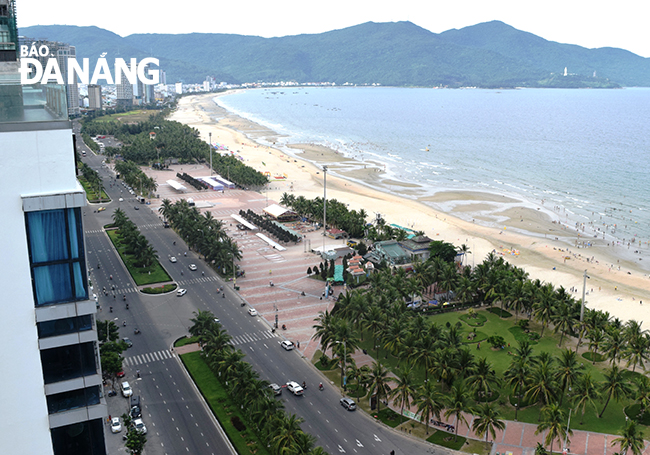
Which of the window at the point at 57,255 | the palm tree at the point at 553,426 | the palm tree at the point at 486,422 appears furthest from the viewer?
the palm tree at the point at 486,422

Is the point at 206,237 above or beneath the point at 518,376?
above

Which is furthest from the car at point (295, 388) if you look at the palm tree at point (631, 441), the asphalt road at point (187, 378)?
the palm tree at point (631, 441)

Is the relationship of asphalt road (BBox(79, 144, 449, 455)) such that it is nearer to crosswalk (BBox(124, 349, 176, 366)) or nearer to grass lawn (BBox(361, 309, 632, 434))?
crosswalk (BBox(124, 349, 176, 366))

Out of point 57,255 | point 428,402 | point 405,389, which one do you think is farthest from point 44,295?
point 405,389

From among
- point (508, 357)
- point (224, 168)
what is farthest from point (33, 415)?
point (224, 168)

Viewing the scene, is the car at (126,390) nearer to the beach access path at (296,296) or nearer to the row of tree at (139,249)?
the beach access path at (296,296)

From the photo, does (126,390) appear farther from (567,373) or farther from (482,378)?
(567,373)

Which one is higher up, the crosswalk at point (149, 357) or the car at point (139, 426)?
the car at point (139, 426)
